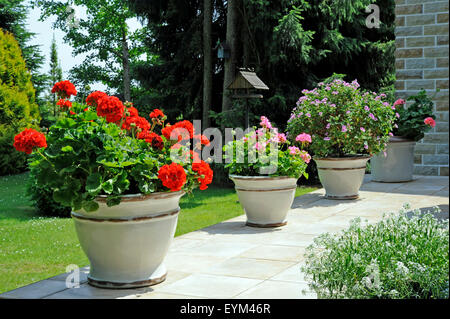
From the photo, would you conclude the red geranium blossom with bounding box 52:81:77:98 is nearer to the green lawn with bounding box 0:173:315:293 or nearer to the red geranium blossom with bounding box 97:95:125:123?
the red geranium blossom with bounding box 97:95:125:123

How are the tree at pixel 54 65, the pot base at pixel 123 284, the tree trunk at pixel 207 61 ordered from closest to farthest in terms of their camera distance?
the pot base at pixel 123 284
the tree trunk at pixel 207 61
the tree at pixel 54 65

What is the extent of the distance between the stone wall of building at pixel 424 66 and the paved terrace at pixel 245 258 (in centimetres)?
183

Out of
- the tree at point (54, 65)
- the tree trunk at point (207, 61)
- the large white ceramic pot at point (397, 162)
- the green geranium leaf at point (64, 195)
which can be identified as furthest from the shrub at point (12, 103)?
the tree at point (54, 65)

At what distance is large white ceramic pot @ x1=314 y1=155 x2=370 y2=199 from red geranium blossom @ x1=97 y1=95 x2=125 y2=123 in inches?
158

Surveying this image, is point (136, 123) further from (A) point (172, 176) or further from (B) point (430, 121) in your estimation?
(B) point (430, 121)

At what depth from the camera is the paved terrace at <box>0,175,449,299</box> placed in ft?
12.2

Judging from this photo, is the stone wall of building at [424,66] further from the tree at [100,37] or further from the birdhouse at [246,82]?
the tree at [100,37]

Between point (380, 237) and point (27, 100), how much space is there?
39.9 feet

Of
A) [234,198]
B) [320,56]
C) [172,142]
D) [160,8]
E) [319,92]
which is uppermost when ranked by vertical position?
[160,8]

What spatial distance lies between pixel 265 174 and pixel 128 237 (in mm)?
2305

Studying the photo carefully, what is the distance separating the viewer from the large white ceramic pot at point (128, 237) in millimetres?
3695

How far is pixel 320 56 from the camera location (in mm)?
9562

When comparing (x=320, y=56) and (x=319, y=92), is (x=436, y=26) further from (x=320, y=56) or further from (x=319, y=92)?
(x=319, y=92)
